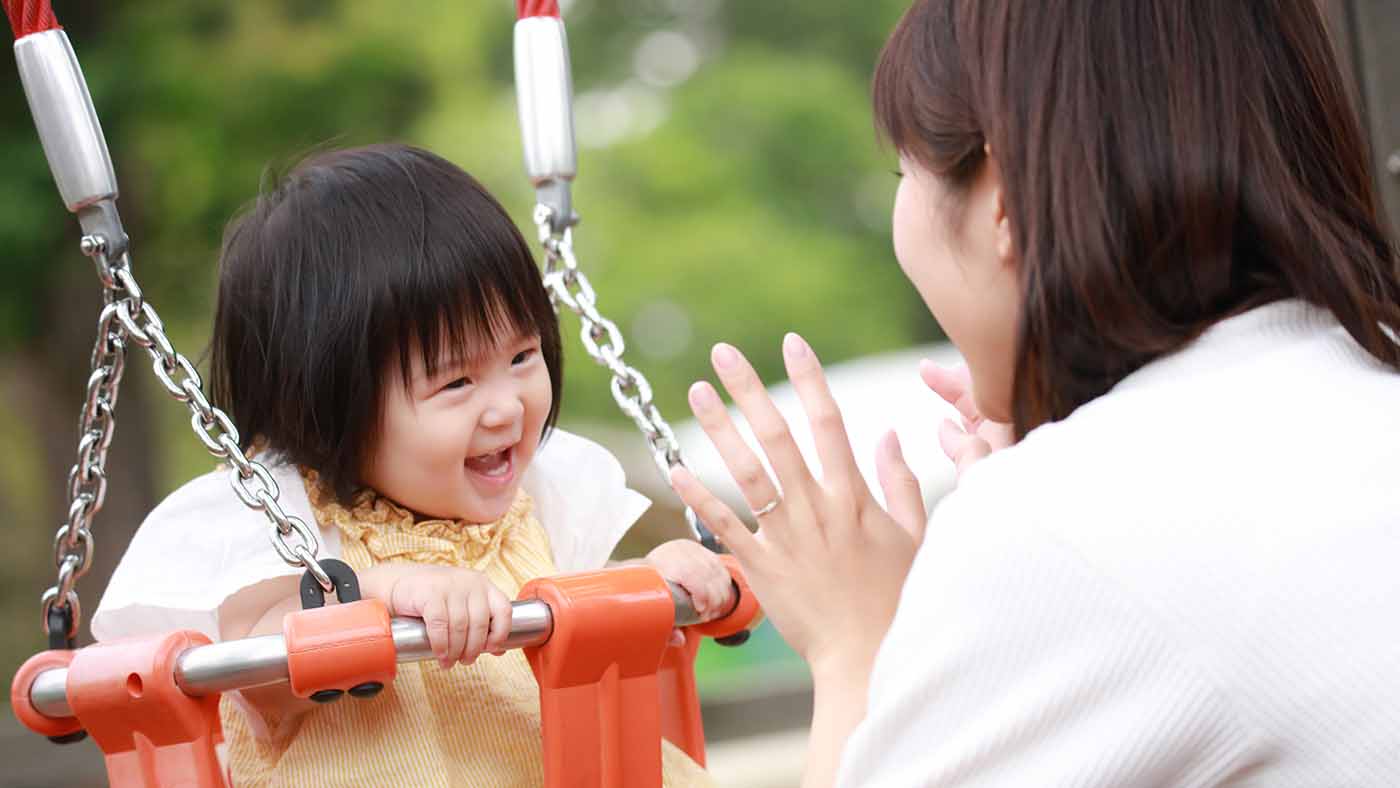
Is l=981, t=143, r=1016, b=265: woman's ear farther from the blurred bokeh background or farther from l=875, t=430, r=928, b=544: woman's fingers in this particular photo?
the blurred bokeh background

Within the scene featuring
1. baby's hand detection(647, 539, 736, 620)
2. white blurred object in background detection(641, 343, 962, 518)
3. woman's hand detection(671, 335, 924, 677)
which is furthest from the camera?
white blurred object in background detection(641, 343, 962, 518)

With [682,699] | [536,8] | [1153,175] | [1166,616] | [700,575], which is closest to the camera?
[1166,616]

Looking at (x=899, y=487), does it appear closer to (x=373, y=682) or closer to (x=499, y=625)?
(x=499, y=625)

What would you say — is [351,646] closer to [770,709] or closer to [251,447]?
[251,447]

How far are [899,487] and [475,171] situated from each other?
23.5 feet

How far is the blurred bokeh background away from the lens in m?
4.56

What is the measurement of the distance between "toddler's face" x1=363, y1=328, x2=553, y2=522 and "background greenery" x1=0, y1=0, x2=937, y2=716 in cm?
38

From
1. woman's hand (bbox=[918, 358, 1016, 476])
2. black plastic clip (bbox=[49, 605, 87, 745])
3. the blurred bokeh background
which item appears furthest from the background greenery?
woman's hand (bbox=[918, 358, 1016, 476])

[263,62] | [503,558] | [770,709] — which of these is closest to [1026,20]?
[503,558]

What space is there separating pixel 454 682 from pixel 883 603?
1.69 feet

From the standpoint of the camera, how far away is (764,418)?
1138mm

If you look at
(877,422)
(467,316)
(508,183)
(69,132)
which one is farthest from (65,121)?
(508,183)

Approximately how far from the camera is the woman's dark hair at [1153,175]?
1028mm

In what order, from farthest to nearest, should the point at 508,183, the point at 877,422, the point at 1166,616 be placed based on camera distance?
the point at 508,183, the point at 877,422, the point at 1166,616
